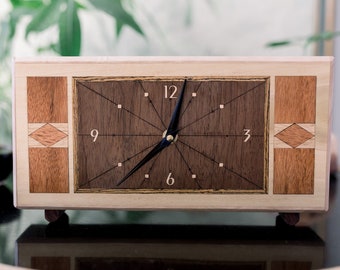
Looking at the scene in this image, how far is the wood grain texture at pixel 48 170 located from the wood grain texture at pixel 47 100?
5cm

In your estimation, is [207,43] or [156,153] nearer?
[156,153]

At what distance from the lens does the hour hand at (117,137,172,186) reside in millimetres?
674

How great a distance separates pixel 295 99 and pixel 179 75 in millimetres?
177

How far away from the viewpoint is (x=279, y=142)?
67 cm

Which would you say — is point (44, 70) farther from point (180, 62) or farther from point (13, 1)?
point (13, 1)

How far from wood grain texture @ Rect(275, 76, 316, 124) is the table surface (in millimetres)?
177

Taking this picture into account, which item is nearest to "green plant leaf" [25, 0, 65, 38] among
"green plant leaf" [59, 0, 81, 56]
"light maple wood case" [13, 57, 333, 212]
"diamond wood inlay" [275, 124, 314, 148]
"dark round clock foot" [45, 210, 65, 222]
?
"green plant leaf" [59, 0, 81, 56]

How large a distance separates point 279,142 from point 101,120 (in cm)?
27

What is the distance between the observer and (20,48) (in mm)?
1208

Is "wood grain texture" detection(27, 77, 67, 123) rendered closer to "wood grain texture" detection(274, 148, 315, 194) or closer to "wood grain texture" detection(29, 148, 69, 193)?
"wood grain texture" detection(29, 148, 69, 193)

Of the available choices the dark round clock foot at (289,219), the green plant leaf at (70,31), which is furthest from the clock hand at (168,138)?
the green plant leaf at (70,31)

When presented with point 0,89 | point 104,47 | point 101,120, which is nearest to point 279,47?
point 104,47

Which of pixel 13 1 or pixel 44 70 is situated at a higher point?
pixel 13 1

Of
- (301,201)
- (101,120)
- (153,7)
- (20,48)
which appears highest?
(153,7)
